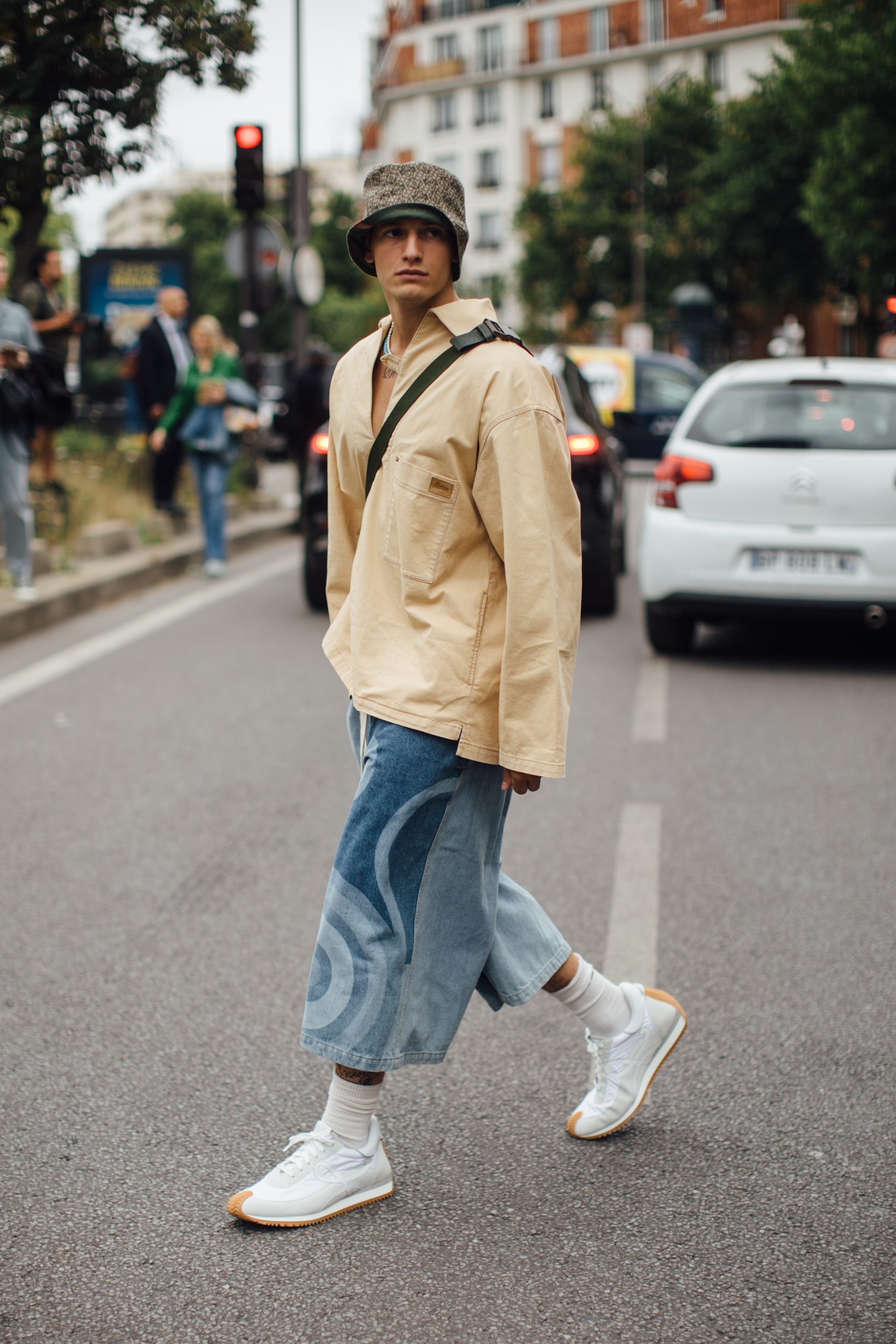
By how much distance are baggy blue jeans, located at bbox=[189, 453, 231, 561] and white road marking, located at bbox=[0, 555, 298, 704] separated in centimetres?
30

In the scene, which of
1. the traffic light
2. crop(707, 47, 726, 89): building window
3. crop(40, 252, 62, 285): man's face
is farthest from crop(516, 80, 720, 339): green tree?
crop(40, 252, 62, 285): man's face

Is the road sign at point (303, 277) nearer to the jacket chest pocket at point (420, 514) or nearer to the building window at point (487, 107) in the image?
the jacket chest pocket at point (420, 514)

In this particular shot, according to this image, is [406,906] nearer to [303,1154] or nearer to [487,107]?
[303,1154]

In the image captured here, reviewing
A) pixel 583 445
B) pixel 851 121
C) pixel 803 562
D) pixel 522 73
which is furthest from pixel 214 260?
pixel 803 562

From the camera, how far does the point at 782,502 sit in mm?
7949

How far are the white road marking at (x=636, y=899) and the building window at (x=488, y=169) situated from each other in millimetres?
68979

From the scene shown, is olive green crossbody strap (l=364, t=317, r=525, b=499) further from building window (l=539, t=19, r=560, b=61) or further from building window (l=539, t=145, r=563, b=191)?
building window (l=539, t=19, r=560, b=61)

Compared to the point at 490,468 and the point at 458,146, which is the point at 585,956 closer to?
the point at 490,468

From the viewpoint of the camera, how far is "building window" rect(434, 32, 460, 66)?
240 feet

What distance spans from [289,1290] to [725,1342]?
0.70m

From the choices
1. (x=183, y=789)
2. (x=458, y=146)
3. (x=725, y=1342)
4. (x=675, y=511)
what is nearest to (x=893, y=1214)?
(x=725, y=1342)

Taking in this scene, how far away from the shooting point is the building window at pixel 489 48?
70.9m

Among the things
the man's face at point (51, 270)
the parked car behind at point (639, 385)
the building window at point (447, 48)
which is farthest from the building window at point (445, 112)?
the man's face at point (51, 270)

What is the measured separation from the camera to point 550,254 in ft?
186
